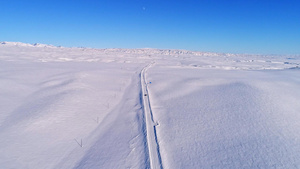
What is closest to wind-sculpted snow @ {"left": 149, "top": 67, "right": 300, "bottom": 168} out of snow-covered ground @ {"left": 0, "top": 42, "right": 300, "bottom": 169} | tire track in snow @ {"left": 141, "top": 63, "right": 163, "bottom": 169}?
snow-covered ground @ {"left": 0, "top": 42, "right": 300, "bottom": 169}

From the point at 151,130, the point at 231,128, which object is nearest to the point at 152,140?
the point at 151,130

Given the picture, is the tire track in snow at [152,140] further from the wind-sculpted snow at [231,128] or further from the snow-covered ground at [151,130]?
the wind-sculpted snow at [231,128]

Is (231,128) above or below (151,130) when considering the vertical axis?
above

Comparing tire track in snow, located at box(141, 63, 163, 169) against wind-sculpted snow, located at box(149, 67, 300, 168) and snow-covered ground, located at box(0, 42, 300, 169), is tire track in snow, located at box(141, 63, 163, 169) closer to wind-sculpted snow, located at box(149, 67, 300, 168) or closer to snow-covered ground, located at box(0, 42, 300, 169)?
snow-covered ground, located at box(0, 42, 300, 169)

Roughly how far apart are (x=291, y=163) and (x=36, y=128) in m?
12.0

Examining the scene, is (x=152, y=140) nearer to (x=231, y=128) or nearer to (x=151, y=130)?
(x=151, y=130)

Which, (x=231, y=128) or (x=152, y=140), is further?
(x=231, y=128)

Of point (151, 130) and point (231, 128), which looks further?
point (151, 130)

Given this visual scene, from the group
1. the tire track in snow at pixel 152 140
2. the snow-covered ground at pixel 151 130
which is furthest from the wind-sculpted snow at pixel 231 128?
the tire track in snow at pixel 152 140

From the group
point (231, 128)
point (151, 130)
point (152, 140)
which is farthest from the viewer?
point (151, 130)

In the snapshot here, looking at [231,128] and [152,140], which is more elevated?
[231,128]

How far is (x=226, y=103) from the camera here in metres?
12.4

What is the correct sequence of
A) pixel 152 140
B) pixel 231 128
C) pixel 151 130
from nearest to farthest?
pixel 152 140, pixel 231 128, pixel 151 130

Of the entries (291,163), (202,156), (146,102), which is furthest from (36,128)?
(291,163)
